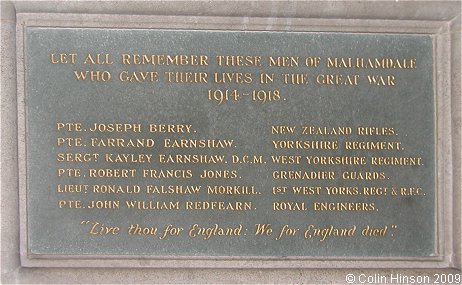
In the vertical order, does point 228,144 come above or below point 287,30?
below

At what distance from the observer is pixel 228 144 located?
11.0 ft

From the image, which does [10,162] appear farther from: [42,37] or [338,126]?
[338,126]

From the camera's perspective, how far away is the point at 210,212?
11.0ft

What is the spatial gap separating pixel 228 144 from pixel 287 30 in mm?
1057

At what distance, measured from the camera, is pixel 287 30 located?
3.38 m

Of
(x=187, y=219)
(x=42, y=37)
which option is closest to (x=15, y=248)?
(x=187, y=219)

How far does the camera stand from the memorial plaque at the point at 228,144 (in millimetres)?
3314

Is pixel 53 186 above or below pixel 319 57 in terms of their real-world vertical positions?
below

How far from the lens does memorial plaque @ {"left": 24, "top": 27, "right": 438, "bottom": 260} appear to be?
10.9ft

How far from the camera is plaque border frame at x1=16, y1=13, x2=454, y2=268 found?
332 centimetres

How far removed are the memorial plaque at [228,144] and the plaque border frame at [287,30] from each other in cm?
5

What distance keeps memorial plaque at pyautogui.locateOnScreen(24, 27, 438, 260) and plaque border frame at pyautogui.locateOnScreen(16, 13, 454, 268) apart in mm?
48

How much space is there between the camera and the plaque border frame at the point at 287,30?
3.32 m

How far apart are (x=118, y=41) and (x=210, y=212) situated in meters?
1.58
